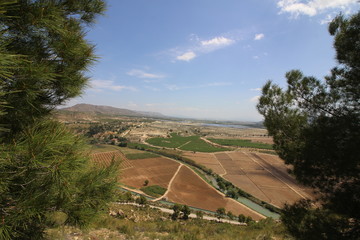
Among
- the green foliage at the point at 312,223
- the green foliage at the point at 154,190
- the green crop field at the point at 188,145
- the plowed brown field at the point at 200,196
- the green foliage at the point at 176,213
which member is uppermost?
the green foliage at the point at 312,223

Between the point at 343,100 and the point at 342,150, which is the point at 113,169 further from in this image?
the point at 343,100

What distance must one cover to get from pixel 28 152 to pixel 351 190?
6.10m

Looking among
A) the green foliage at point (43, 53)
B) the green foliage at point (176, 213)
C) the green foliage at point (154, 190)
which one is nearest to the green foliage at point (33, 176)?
the green foliage at point (43, 53)

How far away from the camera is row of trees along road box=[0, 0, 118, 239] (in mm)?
1639

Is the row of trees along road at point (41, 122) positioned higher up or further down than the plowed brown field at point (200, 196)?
higher up

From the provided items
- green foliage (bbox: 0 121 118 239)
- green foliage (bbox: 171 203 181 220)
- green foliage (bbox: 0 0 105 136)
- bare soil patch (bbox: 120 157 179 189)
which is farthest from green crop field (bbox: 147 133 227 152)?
green foliage (bbox: 0 121 118 239)

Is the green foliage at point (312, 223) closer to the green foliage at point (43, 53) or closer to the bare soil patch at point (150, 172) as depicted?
the green foliage at point (43, 53)

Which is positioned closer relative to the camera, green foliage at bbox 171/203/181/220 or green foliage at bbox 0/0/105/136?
green foliage at bbox 0/0/105/136

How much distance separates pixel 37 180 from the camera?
184 cm

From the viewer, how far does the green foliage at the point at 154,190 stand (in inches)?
1037

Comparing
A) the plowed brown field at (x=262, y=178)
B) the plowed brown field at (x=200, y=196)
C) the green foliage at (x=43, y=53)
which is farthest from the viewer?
the plowed brown field at (x=262, y=178)

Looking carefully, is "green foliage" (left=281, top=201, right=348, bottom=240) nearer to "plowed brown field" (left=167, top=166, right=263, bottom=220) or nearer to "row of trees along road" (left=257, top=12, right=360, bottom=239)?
"row of trees along road" (left=257, top=12, right=360, bottom=239)

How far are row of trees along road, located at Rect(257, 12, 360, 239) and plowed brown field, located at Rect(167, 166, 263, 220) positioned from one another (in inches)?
758

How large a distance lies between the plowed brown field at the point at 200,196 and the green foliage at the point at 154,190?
128 cm
